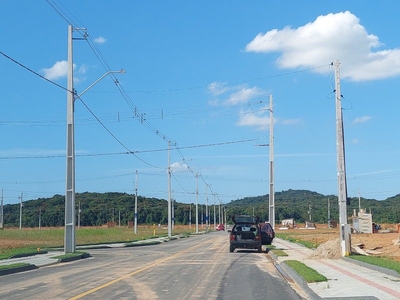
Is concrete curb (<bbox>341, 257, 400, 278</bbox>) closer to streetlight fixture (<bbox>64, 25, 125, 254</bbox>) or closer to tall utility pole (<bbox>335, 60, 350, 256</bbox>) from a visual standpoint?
tall utility pole (<bbox>335, 60, 350, 256</bbox>)

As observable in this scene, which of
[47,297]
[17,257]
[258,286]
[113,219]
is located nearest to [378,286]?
[258,286]

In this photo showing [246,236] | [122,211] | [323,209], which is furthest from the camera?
[323,209]

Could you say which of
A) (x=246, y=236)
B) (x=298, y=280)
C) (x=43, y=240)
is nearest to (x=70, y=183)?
(x=246, y=236)

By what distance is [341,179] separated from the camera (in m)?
26.9

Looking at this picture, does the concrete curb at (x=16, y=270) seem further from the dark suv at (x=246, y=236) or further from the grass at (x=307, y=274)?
the dark suv at (x=246, y=236)

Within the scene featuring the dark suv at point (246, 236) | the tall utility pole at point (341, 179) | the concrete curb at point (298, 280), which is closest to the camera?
the concrete curb at point (298, 280)

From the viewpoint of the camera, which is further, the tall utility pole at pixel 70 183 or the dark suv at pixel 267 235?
the dark suv at pixel 267 235

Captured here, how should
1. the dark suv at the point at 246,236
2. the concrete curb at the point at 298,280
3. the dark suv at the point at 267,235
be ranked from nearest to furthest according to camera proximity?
the concrete curb at the point at 298,280 → the dark suv at the point at 246,236 → the dark suv at the point at 267,235

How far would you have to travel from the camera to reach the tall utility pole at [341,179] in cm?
2589

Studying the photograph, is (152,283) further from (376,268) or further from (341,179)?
(341,179)

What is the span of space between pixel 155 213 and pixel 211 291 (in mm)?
143744

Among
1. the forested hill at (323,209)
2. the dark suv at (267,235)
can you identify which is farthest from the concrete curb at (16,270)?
the forested hill at (323,209)

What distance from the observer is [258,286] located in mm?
16781

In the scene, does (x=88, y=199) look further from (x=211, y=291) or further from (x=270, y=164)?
(x=211, y=291)
